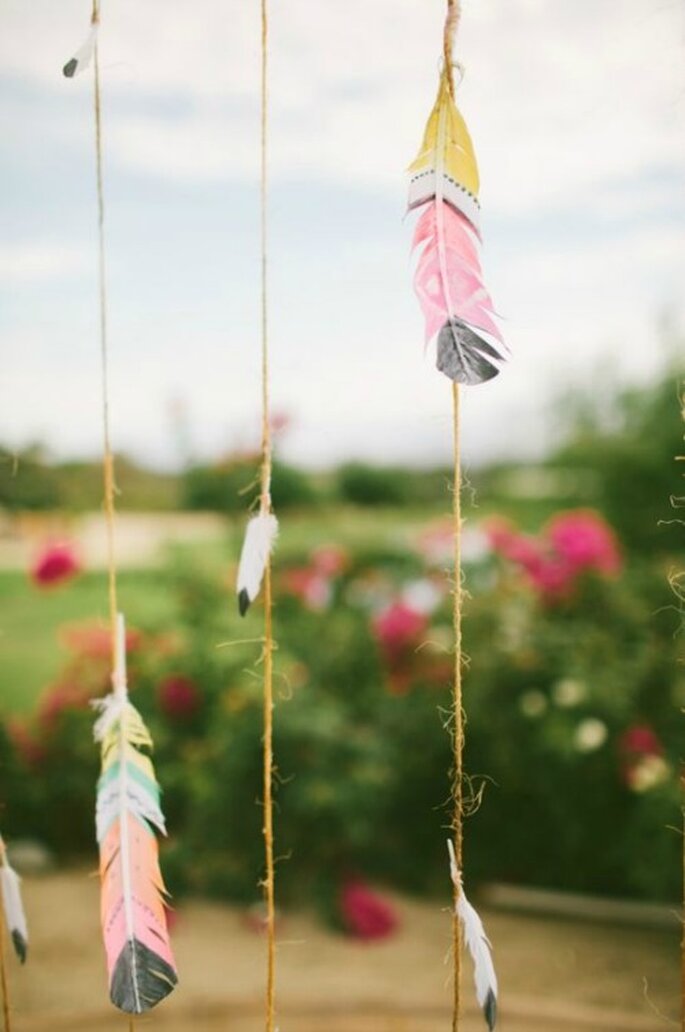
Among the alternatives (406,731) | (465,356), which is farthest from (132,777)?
(406,731)

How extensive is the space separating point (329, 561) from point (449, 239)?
7.99 feet

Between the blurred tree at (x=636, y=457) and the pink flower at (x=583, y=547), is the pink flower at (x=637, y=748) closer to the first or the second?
the pink flower at (x=583, y=547)

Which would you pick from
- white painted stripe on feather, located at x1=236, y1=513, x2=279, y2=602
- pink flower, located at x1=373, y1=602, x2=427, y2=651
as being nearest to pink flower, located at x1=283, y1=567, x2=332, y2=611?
pink flower, located at x1=373, y1=602, x2=427, y2=651

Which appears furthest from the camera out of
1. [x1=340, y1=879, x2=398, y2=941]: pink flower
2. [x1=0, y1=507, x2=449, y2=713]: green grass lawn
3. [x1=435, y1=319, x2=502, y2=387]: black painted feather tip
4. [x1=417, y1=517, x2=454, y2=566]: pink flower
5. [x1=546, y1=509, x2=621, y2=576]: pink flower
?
[x1=0, y1=507, x2=449, y2=713]: green grass lawn

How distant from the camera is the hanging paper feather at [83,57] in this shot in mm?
821

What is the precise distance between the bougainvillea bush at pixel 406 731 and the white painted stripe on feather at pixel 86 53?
5.79 ft

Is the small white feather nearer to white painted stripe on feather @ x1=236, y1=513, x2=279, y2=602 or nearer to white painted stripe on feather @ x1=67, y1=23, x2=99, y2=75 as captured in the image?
white painted stripe on feather @ x1=236, y1=513, x2=279, y2=602

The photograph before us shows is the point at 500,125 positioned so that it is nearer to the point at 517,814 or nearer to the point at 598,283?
the point at 598,283

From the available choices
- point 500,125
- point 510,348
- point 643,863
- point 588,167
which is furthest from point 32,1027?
point 588,167

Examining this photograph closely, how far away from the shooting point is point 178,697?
9.68 feet

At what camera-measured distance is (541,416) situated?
14.9 ft

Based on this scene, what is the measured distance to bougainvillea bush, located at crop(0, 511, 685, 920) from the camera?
2.61m

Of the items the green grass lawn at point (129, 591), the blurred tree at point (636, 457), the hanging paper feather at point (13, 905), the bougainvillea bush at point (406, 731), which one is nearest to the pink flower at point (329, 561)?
the bougainvillea bush at point (406, 731)

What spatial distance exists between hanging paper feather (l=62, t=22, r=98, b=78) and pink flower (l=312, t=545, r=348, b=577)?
2.41 m
